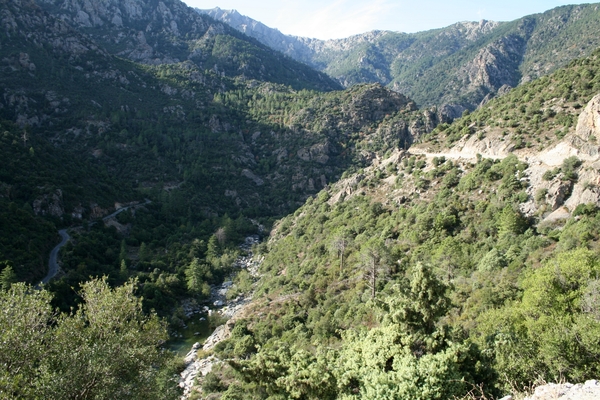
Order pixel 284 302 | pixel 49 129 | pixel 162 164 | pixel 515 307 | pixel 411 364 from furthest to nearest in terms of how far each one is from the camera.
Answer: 1. pixel 162 164
2. pixel 49 129
3. pixel 284 302
4. pixel 515 307
5. pixel 411 364

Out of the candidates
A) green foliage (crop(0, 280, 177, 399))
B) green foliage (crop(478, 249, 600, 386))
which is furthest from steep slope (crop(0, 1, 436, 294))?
green foliage (crop(478, 249, 600, 386))

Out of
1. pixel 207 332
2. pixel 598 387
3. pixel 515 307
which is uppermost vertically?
pixel 598 387

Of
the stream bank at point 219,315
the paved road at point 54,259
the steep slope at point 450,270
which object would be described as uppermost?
Result: the steep slope at point 450,270

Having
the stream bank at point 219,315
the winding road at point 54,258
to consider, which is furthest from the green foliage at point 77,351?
the winding road at point 54,258

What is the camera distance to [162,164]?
10394 centimetres

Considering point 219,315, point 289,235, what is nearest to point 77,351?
point 219,315

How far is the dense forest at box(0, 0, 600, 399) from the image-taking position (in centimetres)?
1565

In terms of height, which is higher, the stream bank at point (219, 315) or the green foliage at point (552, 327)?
the green foliage at point (552, 327)

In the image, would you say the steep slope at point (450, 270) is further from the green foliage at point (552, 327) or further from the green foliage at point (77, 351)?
the green foliage at point (77, 351)

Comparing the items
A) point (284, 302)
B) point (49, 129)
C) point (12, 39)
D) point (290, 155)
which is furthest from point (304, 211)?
point (12, 39)

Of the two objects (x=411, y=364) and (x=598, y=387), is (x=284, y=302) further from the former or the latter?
(x=598, y=387)

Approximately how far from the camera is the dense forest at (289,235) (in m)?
Result: 15.6

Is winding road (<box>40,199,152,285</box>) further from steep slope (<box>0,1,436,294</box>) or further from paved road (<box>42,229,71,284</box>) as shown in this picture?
steep slope (<box>0,1,436,294</box>)

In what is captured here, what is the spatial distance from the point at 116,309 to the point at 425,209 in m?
37.9
